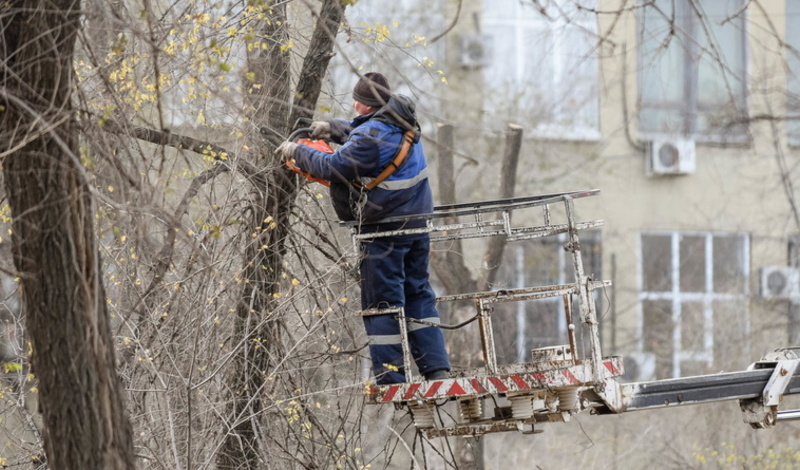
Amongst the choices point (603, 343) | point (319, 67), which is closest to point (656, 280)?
point (603, 343)

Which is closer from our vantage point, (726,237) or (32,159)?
(32,159)

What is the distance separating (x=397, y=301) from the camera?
754 centimetres

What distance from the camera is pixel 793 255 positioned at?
2195 centimetres

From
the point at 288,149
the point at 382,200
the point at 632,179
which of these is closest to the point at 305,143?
the point at 288,149

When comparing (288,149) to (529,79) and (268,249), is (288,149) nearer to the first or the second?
(268,249)

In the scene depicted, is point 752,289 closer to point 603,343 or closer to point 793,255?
point 793,255

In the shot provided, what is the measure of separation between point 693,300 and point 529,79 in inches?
175

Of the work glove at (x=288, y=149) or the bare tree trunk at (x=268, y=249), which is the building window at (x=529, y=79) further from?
the work glove at (x=288, y=149)

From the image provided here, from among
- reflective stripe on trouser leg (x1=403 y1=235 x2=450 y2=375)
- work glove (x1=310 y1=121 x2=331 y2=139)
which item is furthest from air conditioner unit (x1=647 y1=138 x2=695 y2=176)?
work glove (x1=310 y1=121 x2=331 y2=139)

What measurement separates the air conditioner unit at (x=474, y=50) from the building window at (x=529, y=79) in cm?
5

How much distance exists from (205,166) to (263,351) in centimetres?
122

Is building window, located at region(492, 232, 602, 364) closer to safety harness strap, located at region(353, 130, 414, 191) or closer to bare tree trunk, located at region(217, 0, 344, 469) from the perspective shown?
bare tree trunk, located at region(217, 0, 344, 469)

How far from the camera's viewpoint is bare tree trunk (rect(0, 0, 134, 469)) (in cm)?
565

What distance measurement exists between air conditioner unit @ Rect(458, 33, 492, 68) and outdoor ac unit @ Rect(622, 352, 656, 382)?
17.5ft
